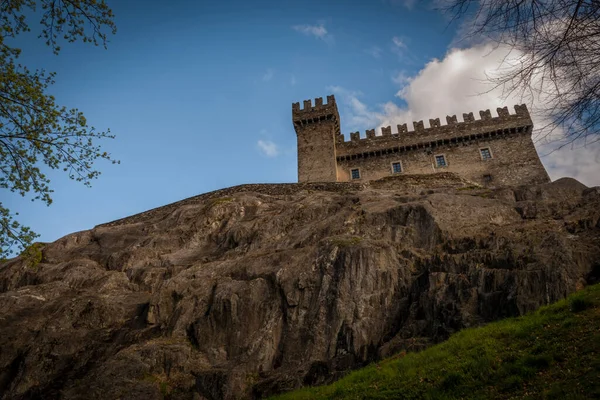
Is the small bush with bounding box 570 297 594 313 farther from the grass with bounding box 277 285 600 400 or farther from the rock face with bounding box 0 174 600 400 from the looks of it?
the rock face with bounding box 0 174 600 400

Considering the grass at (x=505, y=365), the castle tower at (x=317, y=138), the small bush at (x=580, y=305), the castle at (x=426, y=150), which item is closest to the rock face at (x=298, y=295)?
the grass at (x=505, y=365)

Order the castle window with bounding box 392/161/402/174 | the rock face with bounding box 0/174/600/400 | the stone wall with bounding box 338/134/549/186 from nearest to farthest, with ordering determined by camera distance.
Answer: the rock face with bounding box 0/174/600/400 → the stone wall with bounding box 338/134/549/186 → the castle window with bounding box 392/161/402/174

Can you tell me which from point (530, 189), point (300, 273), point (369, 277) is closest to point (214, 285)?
point (300, 273)

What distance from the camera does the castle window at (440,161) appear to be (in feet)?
140

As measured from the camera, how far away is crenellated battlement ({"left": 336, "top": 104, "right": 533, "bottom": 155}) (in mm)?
42781

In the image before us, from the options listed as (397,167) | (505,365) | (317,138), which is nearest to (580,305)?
(505,365)

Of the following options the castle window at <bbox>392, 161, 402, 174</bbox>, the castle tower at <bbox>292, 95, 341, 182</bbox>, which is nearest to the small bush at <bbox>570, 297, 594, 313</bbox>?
the castle tower at <bbox>292, 95, 341, 182</bbox>

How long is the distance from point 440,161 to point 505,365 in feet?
116

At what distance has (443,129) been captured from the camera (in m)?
44.1

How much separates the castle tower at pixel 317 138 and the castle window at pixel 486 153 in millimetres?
13987

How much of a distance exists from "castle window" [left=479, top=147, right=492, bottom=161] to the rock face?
20.4 meters

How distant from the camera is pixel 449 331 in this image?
12898 millimetres

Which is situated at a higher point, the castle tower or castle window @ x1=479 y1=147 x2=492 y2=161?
the castle tower

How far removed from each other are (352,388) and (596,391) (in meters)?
5.26
